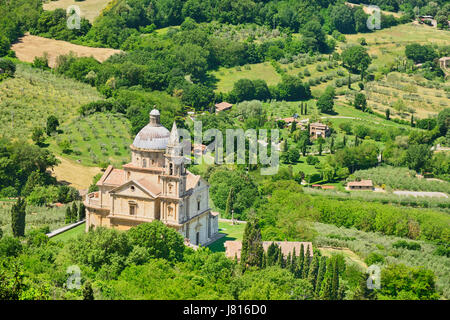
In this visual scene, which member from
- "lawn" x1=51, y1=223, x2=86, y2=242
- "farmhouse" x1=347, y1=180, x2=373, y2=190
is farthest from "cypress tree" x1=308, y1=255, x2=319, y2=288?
"farmhouse" x1=347, y1=180, x2=373, y2=190

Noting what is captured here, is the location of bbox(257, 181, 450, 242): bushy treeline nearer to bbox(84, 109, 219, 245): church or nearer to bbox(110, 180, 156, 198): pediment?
bbox(84, 109, 219, 245): church

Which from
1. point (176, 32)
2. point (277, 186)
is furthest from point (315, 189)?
point (176, 32)

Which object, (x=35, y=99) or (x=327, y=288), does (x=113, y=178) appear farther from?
(x=35, y=99)

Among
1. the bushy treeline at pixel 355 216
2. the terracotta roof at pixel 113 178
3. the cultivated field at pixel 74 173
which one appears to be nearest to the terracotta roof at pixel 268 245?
the bushy treeline at pixel 355 216

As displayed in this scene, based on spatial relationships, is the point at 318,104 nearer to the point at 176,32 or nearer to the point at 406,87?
the point at 406,87

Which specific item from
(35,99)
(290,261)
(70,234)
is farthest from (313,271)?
(35,99)

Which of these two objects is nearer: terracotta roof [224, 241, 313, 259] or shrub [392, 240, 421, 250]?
terracotta roof [224, 241, 313, 259]
